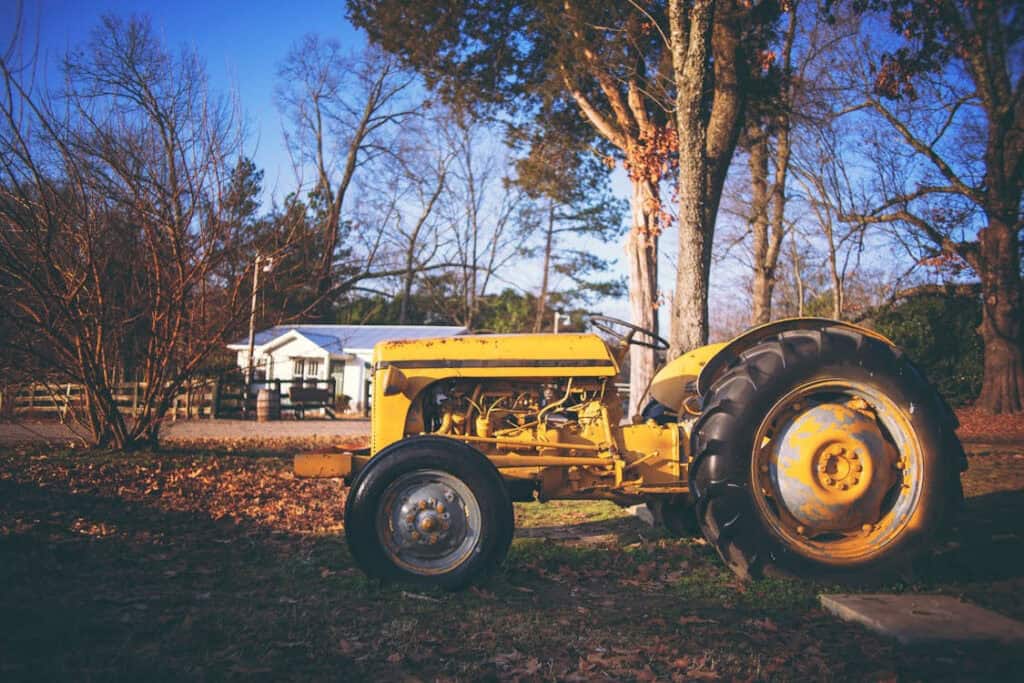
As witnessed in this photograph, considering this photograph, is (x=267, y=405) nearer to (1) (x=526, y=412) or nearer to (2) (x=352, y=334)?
(2) (x=352, y=334)

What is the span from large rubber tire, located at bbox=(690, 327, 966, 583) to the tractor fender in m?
0.18

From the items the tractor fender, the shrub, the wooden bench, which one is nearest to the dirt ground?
the wooden bench

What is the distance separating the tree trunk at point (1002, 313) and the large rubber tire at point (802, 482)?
1213 centimetres

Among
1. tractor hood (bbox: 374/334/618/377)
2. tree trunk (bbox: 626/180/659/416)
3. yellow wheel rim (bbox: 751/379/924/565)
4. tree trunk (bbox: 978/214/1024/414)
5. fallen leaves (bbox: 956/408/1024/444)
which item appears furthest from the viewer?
tree trunk (bbox: 978/214/1024/414)

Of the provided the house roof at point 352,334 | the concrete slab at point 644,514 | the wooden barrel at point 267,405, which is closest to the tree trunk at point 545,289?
the house roof at point 352,334

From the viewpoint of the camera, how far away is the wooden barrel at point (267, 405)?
19234 mm

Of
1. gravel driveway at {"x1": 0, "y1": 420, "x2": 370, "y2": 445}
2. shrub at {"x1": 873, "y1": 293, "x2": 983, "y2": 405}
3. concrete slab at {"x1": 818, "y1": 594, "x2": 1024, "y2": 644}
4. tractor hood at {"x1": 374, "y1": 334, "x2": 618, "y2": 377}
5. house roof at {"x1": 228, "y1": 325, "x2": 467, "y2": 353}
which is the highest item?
house roof at {"x1": 228, "y1": 325, "x2": 467, "y2": 353}

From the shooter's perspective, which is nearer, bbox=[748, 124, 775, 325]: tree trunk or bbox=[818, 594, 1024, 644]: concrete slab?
bbox=[818, 594, 1024, 644]: concrete slab

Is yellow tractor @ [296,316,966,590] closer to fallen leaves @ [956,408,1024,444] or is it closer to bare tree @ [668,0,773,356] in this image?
bare tree @ [668,0,773,356]

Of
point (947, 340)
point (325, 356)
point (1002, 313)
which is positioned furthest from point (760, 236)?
point (325, 356)

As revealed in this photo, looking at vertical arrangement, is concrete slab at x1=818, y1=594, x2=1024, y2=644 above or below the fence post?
below

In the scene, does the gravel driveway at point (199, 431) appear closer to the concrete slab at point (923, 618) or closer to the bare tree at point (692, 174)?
the bare tree at point (692, 174)

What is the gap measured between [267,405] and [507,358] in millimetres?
16316

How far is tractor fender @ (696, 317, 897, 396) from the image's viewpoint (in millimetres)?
4359
